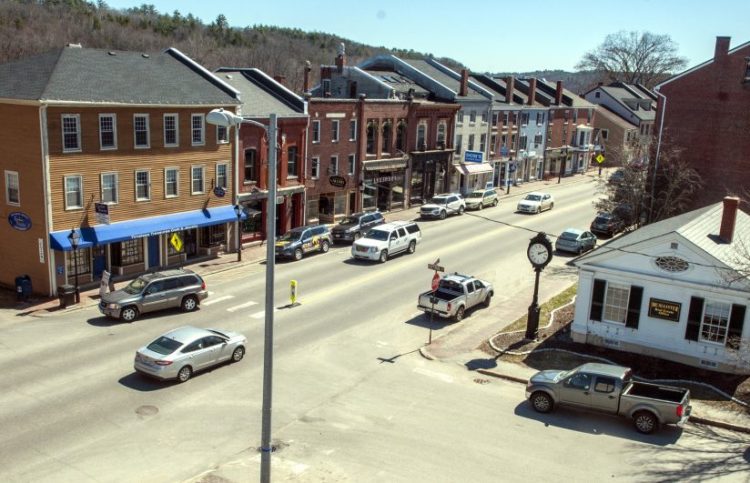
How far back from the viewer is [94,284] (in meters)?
34.6

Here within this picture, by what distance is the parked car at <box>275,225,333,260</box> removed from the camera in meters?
40.4

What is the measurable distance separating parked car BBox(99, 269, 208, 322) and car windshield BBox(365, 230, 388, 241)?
1288 cm

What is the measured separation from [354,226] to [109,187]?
52.9ft

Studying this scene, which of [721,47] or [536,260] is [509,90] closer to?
[721,47]

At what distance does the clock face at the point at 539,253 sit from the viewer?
89.9 feet

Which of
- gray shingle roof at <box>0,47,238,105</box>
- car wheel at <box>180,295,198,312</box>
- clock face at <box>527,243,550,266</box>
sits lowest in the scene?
car wheel at <box>180,295,198,312</box>

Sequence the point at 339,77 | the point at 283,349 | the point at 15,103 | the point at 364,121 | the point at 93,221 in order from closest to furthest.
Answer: the point at 283,349, the point at 15,103, the point at 93,221, the point at 364,121, the point at 339,77

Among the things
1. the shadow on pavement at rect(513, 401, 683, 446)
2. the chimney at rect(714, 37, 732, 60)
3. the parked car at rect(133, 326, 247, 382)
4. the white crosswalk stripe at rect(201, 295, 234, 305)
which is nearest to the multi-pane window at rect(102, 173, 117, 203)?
the white crosswalk stripe at rect(201, 295, 234, 305)

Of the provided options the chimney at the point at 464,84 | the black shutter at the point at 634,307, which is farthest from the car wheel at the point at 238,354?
the chimney at the point at 464,84

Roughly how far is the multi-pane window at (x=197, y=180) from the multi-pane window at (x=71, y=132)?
23.2ft

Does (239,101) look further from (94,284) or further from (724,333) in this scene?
(724,333)

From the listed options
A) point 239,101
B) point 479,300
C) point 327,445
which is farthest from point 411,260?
point 327,445

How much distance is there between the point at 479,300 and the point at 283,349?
1038 centimetres

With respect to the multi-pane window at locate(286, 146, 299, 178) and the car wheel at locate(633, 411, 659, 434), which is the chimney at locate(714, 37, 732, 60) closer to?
the multi-pane window at locate(286, 146, 299, 178)
